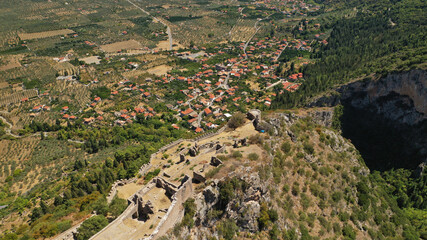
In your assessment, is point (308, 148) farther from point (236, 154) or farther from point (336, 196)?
point (236, 154)

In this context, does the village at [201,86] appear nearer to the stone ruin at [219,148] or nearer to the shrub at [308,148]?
the shrub at [308,148]

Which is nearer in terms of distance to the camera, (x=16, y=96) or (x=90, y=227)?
(x=90, y=227)

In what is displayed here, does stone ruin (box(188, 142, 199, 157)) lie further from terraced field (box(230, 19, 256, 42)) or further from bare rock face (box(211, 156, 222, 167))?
terraced field (box(230, 19, 256, 42))

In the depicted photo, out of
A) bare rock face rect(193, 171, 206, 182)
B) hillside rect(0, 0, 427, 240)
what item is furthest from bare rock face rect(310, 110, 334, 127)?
bare rock face rect(193, 171, 206, 182)

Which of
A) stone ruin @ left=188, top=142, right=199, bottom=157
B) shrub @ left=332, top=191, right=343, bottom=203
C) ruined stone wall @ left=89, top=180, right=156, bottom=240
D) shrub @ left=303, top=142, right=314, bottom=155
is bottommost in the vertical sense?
shrub @ left=332, top=191, right=343, bottom=203

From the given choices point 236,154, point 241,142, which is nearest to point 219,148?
point 241,142

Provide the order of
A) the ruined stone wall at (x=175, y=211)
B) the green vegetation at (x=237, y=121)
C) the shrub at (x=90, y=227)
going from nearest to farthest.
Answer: the ruined stone wall at (x=175, y=211) → the shrub at (x=90, y=227) → the green vegetation at (x=237, y=121)

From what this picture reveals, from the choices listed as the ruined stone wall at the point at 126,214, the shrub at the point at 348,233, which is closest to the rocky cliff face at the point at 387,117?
the shrub at the point at 348,233

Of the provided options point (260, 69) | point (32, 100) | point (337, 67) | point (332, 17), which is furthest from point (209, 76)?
point (332, 17)

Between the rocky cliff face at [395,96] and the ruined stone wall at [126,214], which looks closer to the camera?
the ruined stone wall at [126,214]

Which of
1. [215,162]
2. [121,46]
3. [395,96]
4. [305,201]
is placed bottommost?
[121,46]

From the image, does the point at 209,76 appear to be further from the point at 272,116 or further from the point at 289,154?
the point at 289,154
